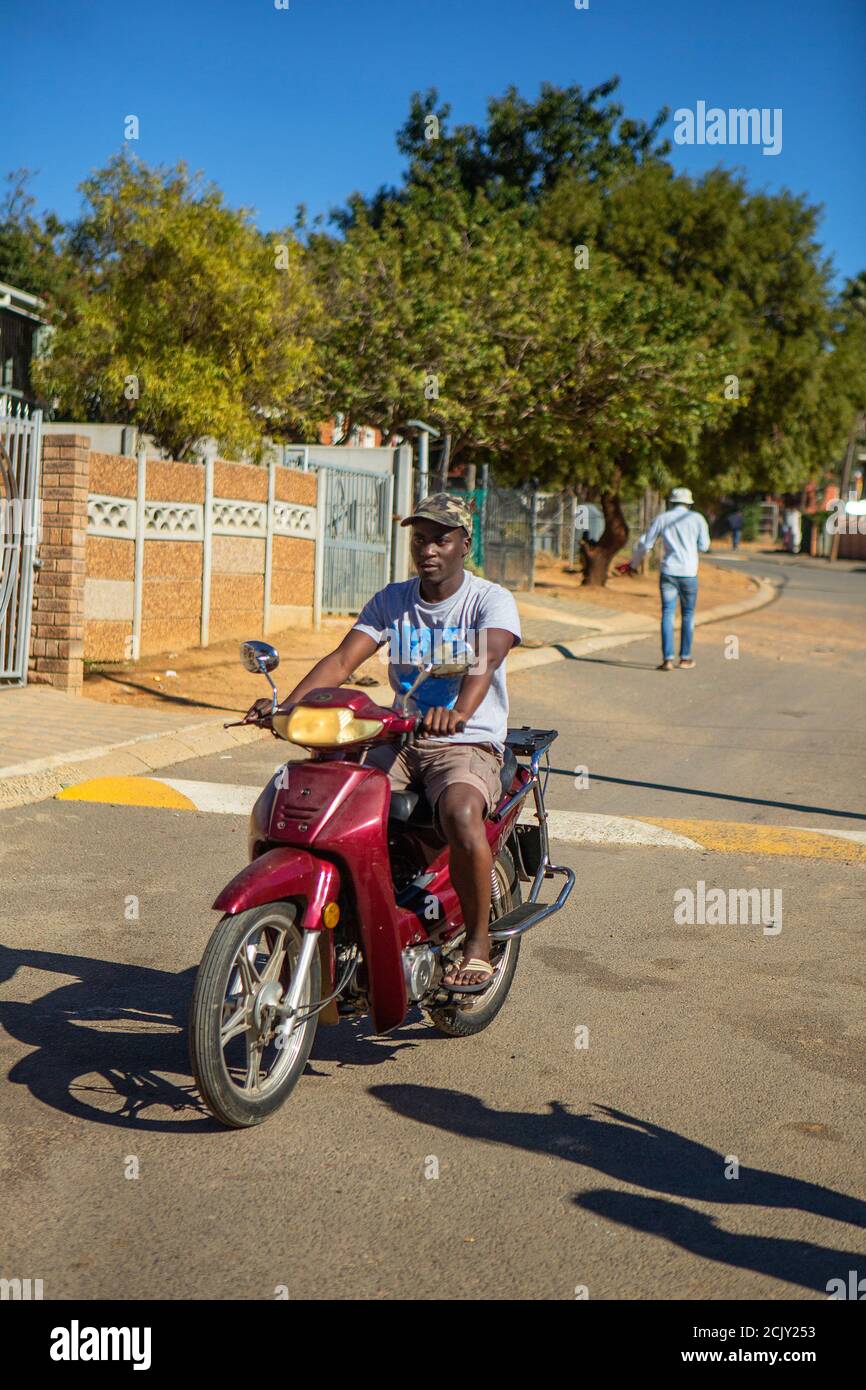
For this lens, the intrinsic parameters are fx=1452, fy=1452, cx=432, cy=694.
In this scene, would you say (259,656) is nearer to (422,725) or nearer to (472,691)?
(422,725)

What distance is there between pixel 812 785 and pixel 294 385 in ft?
36.4

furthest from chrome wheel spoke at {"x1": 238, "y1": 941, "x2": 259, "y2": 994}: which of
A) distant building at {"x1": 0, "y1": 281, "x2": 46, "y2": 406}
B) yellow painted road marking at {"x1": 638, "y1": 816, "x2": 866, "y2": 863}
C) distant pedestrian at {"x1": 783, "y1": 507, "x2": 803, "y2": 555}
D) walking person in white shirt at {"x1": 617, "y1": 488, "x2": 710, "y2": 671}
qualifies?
distant pedestrian at {"x1": 783, "y1": 507, "x2": 803, "y2": 555}

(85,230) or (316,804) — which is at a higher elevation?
(85,230)

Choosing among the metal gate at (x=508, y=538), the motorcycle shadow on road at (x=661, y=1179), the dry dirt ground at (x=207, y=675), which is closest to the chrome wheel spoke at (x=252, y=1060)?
the motorcycle shadow on road at (x=661, y=1179)

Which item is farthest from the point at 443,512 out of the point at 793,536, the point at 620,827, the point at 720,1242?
the point at 793,536

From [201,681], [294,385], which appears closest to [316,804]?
[201,681]

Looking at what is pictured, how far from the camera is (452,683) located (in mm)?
4863

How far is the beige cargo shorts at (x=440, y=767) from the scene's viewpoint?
462 cm

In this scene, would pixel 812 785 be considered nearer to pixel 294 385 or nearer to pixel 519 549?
pixel 294 385

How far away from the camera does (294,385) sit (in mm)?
19156

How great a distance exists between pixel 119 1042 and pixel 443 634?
1.72 meters

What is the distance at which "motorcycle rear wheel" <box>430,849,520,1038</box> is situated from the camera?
4.87 m

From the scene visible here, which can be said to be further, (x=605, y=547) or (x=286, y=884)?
(x=605, y=547)

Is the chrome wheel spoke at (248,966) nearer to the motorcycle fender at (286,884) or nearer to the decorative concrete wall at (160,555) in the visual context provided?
the motorcycle fender at (286,884)
